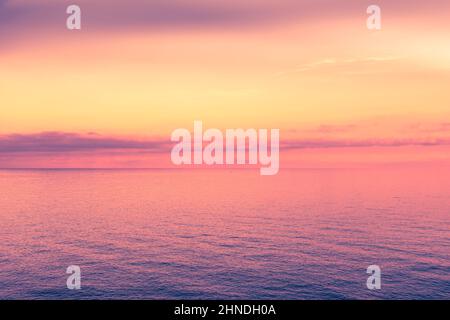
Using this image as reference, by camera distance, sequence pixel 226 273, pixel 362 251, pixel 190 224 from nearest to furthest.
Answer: pixel 226 273 < pixel 362 251 < pixel 190 224

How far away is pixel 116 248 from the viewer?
7581cm

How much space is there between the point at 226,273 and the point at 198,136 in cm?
2785

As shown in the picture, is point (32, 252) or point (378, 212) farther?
point (378, 212)

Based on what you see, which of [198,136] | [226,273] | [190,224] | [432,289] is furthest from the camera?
[190,224]

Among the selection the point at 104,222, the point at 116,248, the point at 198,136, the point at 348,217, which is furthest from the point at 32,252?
the point at 348,217

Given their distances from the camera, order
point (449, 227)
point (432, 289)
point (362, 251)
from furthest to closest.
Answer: point (449, 227) < point (362, 251) < point (432, 289)

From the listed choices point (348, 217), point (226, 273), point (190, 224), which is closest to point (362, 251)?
point (226, 273)

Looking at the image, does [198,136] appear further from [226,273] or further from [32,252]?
[32,252]

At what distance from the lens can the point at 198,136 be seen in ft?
131
